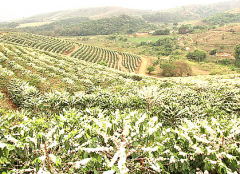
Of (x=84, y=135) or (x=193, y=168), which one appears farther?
(x=84, y=135)

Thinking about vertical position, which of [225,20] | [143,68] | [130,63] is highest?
[225,20]

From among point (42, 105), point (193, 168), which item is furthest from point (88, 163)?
point (42, 105)

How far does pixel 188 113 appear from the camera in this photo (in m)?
5.50

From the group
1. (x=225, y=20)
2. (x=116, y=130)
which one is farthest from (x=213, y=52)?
(x=225, y=20)

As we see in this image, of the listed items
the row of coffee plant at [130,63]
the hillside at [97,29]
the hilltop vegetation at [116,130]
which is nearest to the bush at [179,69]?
the row of coffee plant at [130,63]

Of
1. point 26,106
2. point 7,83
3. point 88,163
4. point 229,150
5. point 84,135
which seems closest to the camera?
point 88,163

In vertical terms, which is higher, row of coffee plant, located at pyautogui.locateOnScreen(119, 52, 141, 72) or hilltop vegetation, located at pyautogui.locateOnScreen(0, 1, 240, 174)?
hilltop vegetation, located at pyautogui.locateOnScreen(0, 1, 240, 174)

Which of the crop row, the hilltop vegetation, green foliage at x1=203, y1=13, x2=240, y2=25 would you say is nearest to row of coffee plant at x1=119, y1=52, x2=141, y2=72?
the crop row

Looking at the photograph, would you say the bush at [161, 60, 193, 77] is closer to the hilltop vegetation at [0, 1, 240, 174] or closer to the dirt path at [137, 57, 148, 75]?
the dirt path at [137, 57, 148, 75]

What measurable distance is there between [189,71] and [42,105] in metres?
37.8

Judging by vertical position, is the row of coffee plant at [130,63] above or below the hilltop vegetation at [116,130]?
below

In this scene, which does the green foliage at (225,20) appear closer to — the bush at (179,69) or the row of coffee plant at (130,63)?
the row of coffee plant at (130,63)

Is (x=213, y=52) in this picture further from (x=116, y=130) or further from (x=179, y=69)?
(x=116, y=130)

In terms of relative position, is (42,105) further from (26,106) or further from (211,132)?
(211,132)
